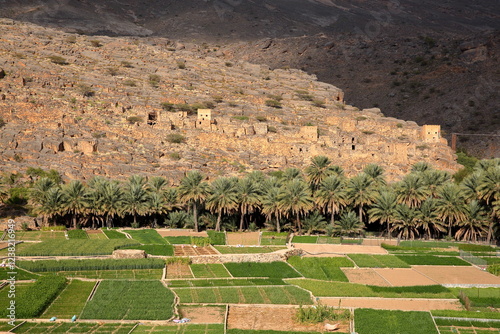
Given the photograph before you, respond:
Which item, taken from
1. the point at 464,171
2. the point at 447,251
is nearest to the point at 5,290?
the point at 447,251

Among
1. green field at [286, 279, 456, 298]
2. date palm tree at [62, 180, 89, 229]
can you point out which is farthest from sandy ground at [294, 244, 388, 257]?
date palm tree at [62, 180, 89, 229]

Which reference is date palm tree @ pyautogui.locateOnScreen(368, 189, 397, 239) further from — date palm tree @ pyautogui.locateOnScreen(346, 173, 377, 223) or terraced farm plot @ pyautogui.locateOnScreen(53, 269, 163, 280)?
terraced farm plot @ pyautogui.locateOnScreen(53, 269, 163, 280)

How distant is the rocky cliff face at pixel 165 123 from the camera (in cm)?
7338

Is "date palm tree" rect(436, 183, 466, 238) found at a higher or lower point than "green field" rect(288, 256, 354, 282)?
higher

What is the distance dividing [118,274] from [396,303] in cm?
1696

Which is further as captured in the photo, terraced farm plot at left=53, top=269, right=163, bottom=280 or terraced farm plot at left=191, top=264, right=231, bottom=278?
terraced farm plot at left=191, top=264, right=231, bottom=278

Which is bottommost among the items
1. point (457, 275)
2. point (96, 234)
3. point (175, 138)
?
point (457, 275)

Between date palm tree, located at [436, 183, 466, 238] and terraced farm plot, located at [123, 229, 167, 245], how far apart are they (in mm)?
22265

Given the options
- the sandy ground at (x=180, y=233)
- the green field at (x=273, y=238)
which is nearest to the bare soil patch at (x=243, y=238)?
the green field at (x=273, y=238)

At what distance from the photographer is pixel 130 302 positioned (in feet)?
128

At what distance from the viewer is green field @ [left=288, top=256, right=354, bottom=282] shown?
46.2 m

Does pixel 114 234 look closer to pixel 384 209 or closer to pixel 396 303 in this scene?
pixel 384 209

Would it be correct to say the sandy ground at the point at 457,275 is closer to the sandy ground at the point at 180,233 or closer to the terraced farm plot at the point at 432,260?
the terraced farm plot at the point at 432,260

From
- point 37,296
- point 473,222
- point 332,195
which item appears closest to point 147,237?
point 332,195
